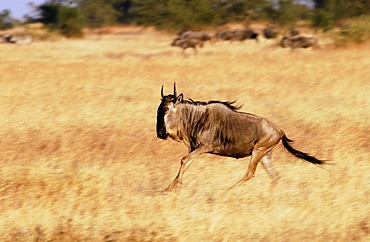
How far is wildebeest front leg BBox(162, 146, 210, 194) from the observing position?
930 cm

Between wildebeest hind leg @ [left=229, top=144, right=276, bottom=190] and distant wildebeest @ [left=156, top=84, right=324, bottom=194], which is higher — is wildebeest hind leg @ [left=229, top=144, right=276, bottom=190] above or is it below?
below

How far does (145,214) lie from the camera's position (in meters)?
8.68

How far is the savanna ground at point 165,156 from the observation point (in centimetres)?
840

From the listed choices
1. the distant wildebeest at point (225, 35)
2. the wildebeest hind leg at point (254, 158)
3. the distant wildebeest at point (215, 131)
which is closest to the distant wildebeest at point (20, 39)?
the distant wildebeest at point (225, 35)

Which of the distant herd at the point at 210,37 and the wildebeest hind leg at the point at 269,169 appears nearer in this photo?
the wildebeest hind leg at the point at 269,169

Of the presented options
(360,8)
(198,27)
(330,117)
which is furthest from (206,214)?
(198,27)

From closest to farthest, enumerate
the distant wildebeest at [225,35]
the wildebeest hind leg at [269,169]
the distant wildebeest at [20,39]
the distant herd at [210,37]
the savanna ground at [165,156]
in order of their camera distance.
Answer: the savanna ground at [165,156] < the wildebeest hind leg at [269,169] < the distant herd at [210,37] < the distant wildebeest at [225,35] < the distant wildebeest at [20,39]

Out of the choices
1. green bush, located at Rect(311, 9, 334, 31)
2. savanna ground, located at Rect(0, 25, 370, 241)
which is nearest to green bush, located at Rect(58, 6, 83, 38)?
green bush, located at Rect(311, 9, 334, 31)

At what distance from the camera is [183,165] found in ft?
30.5

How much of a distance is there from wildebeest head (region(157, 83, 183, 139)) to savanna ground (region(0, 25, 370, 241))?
1.02 metres

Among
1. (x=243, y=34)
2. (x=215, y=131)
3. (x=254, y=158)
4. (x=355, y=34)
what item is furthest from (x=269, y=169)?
(x=243, y=34)

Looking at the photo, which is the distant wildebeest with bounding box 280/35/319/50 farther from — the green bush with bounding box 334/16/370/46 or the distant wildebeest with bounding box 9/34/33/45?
the distant wildebeest with bounding box 9/34/33/45

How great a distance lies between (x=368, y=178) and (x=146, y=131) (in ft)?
19.8

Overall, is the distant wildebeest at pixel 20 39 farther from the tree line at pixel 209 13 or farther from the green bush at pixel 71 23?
the green bush at pixel 71 23
